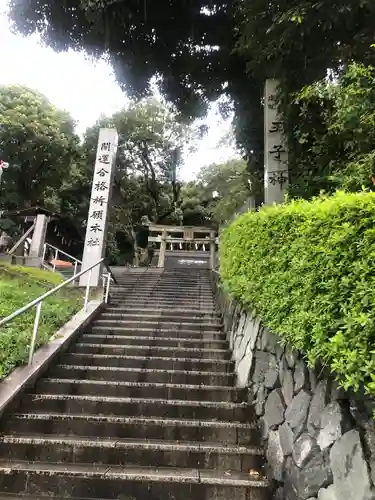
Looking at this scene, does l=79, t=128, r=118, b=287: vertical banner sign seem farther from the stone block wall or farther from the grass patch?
the stone block wall

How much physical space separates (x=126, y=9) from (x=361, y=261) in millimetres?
9288

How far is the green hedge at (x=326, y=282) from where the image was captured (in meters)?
2.05

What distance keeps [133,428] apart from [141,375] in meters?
1.04

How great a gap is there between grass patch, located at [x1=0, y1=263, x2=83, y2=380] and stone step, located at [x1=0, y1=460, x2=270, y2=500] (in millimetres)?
1301

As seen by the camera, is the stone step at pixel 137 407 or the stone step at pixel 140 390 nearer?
the stone step at pixel 137 407

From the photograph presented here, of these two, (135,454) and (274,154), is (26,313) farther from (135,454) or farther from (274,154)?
(274,154)

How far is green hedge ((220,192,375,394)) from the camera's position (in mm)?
2053

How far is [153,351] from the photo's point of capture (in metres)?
5.52

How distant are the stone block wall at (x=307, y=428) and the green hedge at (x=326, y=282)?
23 cm

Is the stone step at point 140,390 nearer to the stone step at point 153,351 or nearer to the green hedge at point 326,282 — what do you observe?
the stone step at point 153,351

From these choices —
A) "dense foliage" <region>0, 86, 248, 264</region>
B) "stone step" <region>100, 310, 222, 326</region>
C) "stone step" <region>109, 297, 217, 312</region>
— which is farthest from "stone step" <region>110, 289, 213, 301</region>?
"dense foliage" <region>0, 86, 248, 264</region>

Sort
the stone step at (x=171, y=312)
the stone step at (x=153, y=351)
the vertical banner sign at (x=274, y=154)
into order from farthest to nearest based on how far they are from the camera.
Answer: the stone step at (x=171, y=312) → the vertical banner sign at (x=274, y=154) → the stone step at (x=153, y=351)

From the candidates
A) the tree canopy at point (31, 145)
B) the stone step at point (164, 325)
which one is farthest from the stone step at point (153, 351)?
the tree canopy at point (31, 145)

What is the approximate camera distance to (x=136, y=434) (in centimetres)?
375
